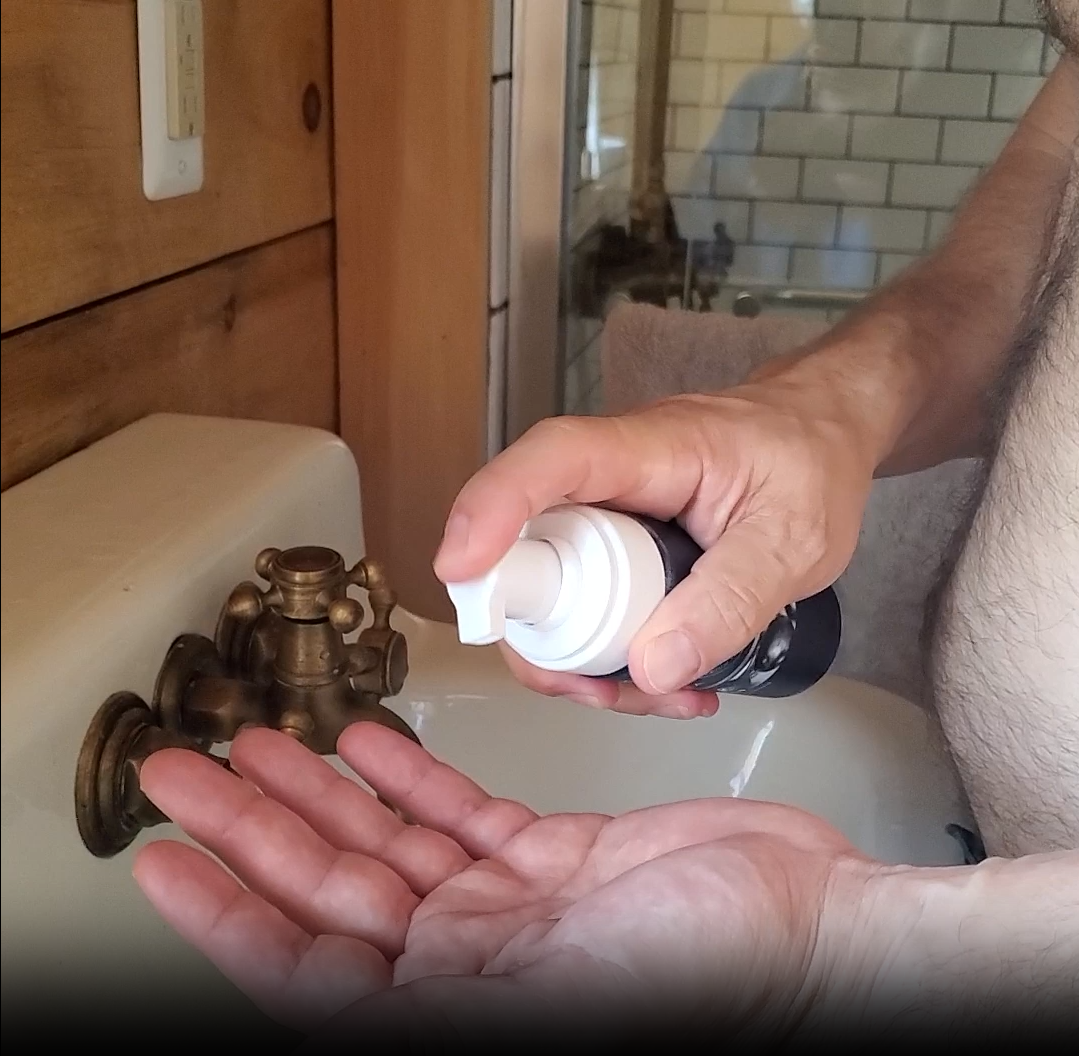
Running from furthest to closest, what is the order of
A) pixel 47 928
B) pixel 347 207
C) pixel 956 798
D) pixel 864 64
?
1. pixel 864 64
2. pixel 347 207
3. pixel 956 798
4. pixel 47 928

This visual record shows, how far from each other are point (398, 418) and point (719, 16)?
40cm

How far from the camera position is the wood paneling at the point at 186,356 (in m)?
0.46

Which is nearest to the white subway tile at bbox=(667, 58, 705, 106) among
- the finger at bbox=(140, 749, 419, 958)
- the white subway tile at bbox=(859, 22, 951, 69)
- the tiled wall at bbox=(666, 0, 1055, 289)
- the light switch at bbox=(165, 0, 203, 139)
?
the tiled wall at bbox=(666, 0, 1055, 289)

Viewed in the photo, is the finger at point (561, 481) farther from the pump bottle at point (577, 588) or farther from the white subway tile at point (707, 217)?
the white subway tile at point (707, 217)

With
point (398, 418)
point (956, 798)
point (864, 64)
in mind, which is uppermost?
point (864, 64)

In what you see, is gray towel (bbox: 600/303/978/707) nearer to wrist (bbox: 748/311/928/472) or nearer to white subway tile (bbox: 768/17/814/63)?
wrist (bbox: 748/311/928/472)

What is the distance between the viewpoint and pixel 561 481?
1.44 ft

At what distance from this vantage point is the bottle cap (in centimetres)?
41

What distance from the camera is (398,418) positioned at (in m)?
0.78

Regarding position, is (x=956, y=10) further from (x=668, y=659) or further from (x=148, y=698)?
(x=148, y=698)

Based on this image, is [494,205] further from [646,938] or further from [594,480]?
[646,938]

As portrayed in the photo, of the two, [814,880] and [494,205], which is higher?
[494,205]

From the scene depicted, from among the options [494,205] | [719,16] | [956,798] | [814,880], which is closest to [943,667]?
[956,798]

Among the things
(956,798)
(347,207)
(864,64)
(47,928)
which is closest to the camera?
(47,928)
